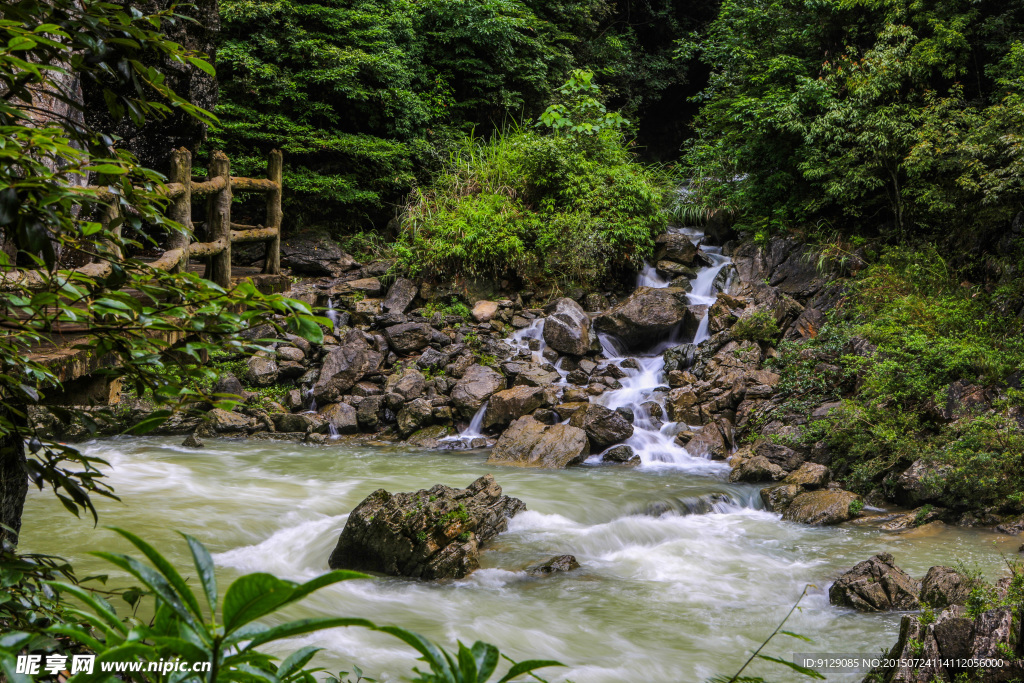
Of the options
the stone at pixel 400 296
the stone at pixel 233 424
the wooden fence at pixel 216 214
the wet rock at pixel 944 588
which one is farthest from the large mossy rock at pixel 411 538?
the stone at pixel 400 296

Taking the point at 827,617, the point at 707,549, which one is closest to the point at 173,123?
the point at 707,549

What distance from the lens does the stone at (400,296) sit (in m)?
12.0

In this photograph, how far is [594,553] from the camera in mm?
5676

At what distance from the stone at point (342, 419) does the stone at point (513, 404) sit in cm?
215

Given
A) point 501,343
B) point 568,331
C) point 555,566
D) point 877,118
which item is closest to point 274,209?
point 555,566

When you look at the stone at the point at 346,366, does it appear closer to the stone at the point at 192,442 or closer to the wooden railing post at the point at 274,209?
the stone at the point at 192,442

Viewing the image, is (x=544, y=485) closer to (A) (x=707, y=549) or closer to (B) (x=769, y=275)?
(A) (x=707, y=549)

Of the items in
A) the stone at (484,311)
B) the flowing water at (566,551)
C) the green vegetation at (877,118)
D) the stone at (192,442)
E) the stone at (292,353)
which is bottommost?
the stone at (192,442)

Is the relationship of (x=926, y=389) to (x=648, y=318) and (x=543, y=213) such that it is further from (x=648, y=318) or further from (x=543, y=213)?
(x=543, y=213)

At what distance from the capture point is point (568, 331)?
10914 millimetres

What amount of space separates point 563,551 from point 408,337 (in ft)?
20.9

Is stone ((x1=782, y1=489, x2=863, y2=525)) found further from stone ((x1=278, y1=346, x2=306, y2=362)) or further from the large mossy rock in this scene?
stone ((x1=278, y1=346, x2=306, y2=362))

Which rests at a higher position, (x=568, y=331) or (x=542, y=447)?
(x=568, y=331)

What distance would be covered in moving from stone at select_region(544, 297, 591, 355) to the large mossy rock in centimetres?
592
